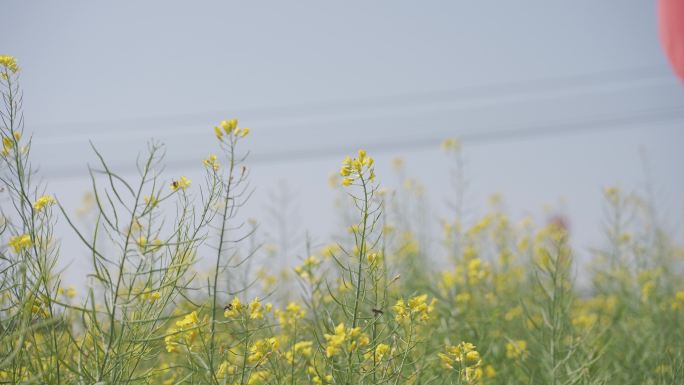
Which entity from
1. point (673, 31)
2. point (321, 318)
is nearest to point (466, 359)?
point (321, 318)

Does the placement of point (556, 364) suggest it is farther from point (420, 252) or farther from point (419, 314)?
point (420, 252)

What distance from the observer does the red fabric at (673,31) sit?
290cm

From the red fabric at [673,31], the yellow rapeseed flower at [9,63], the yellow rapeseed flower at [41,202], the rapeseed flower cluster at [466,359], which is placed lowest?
the rapeseed flower cluster at [466,359]

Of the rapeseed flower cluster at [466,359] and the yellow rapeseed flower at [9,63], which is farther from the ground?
the yellow rapeseed flower at [9,63]

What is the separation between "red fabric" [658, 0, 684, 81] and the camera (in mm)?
2898

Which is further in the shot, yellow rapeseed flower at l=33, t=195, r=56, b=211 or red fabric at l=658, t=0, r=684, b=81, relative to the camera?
red fabric at l=658, t=0, r=684, b=81

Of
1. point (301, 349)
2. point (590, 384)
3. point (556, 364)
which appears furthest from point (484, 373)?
point (301, 349)

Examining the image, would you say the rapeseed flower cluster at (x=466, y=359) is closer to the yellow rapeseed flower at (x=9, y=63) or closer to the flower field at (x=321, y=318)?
the flower field at (x=321, y=318)

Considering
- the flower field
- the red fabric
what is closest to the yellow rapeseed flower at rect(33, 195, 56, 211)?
the flower field

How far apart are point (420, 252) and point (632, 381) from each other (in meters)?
2.17

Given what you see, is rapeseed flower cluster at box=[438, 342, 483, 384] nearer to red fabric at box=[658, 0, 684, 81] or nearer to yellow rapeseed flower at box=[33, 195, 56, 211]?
yellow rapeseed flower at box=[33, 195, 56, 211]

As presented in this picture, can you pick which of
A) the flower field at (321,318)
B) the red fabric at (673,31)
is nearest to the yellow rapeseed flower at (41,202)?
the flower field at (321,318)

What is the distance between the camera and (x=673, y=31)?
293cm

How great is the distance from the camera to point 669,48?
3002 mm
